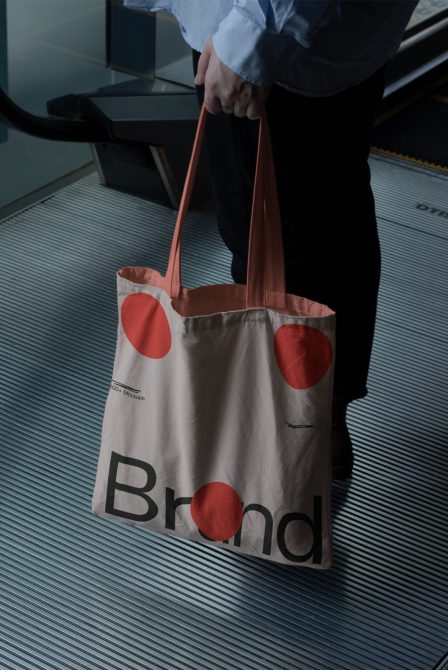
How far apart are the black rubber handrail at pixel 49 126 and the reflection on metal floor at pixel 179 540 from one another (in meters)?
0.28

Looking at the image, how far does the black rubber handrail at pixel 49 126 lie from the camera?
2.15 metres

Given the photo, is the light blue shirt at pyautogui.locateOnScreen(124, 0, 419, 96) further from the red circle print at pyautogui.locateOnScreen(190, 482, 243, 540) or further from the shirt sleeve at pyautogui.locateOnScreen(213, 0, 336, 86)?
the red circle print at pyautogui.locateOnScreen(190, 482, 243, 540)

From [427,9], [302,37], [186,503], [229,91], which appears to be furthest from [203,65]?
[427,9]

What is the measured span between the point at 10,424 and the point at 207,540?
1.78ft

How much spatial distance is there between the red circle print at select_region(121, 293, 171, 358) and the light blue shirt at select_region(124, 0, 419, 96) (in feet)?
1.10

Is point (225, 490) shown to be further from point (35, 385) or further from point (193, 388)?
point (35, 385)

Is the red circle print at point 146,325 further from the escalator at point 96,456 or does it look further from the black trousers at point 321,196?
the escalator at point 96,456

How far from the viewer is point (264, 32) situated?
3.68 ft

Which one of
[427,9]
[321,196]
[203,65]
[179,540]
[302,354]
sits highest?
[427,9]

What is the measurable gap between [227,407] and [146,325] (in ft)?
0.54

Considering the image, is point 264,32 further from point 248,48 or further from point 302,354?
point 302,354

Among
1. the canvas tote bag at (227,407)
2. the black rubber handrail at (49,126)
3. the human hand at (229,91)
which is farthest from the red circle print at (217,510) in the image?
the black rubber handrail at (49,126)

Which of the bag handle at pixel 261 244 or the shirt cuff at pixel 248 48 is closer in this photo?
the shirt cuff at pixel 248 48

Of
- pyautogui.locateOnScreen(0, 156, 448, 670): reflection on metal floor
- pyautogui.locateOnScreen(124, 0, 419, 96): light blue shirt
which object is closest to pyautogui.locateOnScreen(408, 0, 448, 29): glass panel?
pyautogui.locateOnScreen(0, 156, 448, 670): reflection on metal floor
